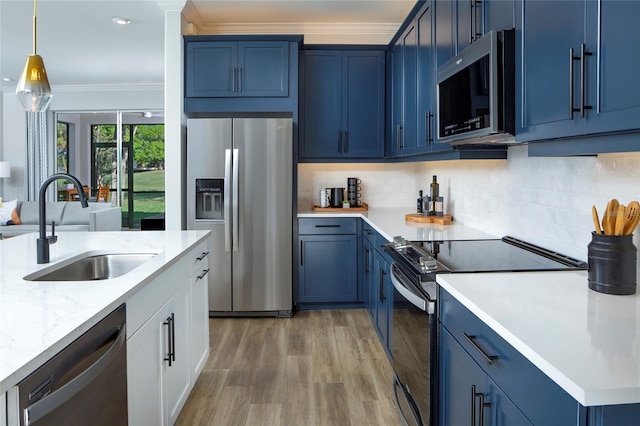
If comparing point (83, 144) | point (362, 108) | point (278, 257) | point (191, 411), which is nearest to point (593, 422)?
point (191, 411)

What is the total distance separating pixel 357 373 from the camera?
10.3 ft

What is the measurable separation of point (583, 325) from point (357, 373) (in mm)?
Result: 2094

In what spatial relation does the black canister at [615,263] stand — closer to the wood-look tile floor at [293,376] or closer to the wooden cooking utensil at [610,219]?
the wooden cooking utensil at [610,219]

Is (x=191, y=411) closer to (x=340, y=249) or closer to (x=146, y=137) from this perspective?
(x=340, y=249)

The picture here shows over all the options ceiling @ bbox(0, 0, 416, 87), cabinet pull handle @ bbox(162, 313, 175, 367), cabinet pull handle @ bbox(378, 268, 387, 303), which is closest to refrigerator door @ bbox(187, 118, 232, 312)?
ceiling @ bbox(0, 0, 416, 87)

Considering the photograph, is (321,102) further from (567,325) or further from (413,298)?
(567,325)

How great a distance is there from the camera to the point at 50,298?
4.93 feet

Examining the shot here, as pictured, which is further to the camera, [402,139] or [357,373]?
[402,139]

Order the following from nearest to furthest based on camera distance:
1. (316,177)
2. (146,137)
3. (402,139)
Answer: (402,139) < (316,177) < (146,137)

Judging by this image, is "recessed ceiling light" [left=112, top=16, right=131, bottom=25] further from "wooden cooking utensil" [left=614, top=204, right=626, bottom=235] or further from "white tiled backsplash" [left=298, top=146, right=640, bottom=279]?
"wooden cooking utensil" [left=614, top=204, right=626, bottom=235]

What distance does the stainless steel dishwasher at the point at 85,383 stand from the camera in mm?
1060

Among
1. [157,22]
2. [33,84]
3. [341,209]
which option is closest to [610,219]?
[33,84]

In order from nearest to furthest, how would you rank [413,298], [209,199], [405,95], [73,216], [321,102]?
[413,298], [405,95], [209,199], [321,102], [73,216]

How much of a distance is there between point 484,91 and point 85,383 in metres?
1.74
